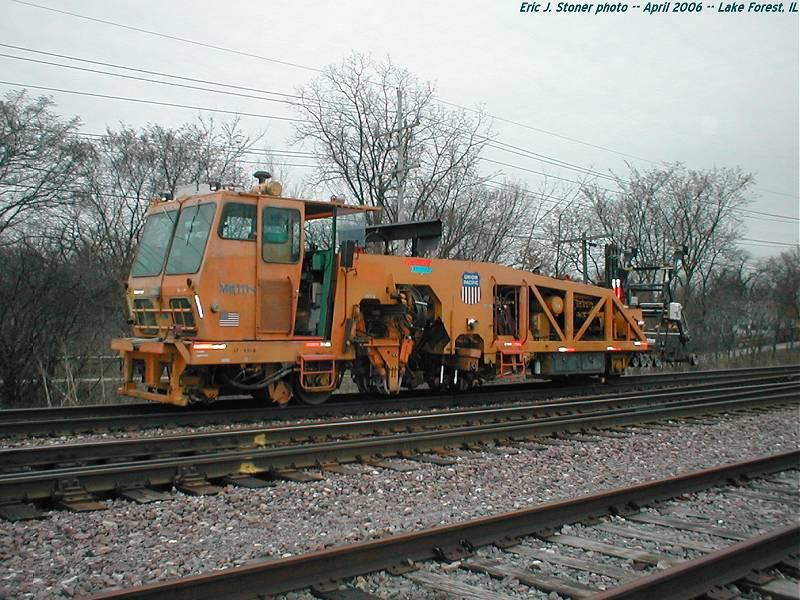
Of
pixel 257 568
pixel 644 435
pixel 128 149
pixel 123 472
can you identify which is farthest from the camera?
pixel 128 149

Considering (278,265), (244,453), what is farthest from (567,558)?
(278,265)

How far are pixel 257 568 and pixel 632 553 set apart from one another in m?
2.66

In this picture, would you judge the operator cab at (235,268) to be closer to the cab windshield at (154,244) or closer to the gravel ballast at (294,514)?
the cab windshield at (154,244)

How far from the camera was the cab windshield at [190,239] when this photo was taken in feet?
36.3

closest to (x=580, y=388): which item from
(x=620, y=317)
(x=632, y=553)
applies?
(x=620, y=317)

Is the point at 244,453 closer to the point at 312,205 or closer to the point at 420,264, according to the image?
the point at 312,205

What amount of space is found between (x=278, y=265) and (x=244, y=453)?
437cm

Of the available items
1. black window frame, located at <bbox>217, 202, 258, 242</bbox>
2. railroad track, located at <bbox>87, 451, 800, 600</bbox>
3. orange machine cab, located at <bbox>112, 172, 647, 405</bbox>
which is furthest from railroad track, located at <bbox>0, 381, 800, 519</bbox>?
black window frame, located at <bbox>217, 202, 258, 242</bbox>

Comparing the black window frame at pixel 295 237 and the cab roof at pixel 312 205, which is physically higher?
the cab roof at pixel 312 205

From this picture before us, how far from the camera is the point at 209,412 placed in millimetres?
11102

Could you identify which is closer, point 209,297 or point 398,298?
point 209,297

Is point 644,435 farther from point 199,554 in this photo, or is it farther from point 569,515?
point 199,554

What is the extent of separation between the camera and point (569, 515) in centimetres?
605

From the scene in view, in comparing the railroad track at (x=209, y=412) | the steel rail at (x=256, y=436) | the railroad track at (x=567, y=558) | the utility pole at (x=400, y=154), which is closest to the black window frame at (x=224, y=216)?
the railroad track at (x=209, y=412)
